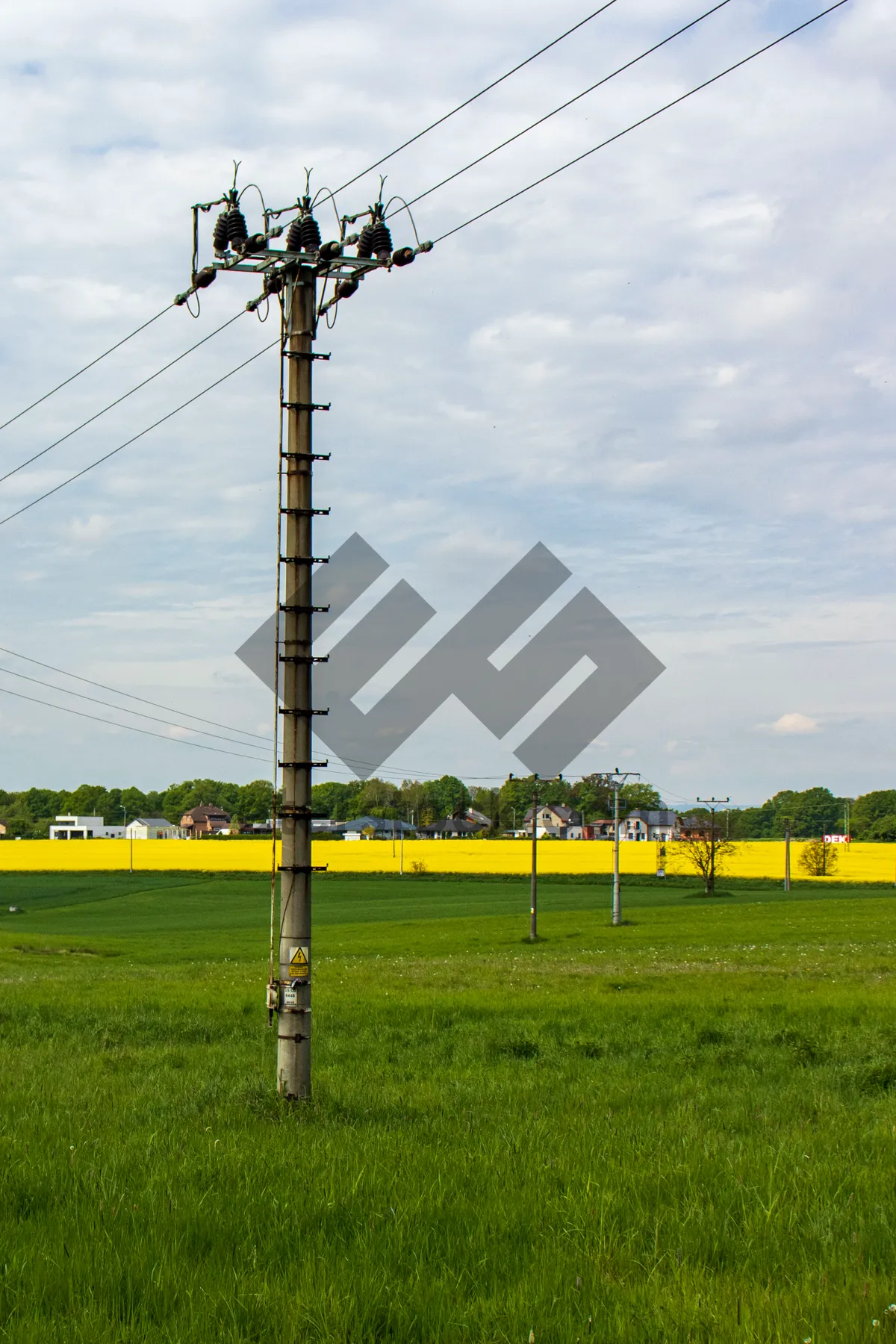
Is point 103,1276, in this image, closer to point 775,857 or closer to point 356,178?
point 356,178

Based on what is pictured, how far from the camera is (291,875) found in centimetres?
1159

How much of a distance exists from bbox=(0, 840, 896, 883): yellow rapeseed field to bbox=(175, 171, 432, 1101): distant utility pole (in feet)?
269

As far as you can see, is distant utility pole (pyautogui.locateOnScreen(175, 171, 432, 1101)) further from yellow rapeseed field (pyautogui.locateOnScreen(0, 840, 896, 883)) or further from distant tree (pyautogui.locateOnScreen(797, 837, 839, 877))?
distant tree (pyautogui.locateOnScreen(797, 837, 839, 877))

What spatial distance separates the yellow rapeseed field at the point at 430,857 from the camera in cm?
9975

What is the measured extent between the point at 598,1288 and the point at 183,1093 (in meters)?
7.08

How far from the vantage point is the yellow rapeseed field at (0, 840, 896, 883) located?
9975cm

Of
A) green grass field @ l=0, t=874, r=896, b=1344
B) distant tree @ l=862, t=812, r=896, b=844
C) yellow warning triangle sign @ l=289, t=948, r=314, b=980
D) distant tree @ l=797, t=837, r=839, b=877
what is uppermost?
yellow warning triangle sign @ l=289, t=948, r=314, b=980

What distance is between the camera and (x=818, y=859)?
9738 cm

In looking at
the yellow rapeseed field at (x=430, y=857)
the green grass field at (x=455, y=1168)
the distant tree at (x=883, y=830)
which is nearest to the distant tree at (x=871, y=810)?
the distant tree at (x=883, y=830)

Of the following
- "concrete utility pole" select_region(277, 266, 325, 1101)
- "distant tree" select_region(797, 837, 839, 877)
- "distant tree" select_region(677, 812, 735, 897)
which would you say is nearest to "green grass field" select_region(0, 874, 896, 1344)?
"concrete utility pole" select_region(277, 266, 325, 1101)

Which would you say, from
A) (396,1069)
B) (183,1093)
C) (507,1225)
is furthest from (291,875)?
(507,1225)

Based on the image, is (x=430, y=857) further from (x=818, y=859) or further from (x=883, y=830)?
(x=883, y=830)

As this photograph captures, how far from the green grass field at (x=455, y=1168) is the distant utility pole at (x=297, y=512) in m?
1.03

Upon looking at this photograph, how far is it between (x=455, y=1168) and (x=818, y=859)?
94.9m
